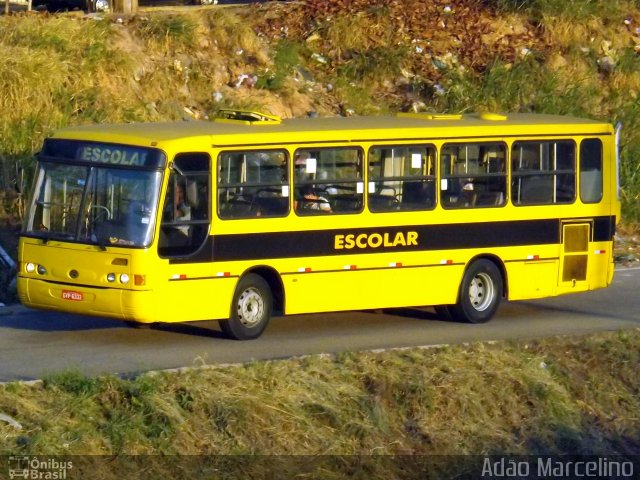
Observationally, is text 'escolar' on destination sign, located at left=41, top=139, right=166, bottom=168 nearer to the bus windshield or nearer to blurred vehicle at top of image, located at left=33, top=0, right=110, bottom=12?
the bus windshield

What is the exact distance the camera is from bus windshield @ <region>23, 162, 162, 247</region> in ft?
43.6

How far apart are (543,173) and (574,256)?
1070mm

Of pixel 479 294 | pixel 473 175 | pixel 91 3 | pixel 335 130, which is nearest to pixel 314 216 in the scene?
pixel 335 130

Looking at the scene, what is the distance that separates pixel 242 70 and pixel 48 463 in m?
14.9

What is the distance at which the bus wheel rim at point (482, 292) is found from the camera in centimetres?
1562

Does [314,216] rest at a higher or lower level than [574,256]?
higher

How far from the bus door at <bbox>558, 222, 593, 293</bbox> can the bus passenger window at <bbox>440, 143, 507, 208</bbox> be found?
39.4 inches

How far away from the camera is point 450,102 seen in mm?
24766

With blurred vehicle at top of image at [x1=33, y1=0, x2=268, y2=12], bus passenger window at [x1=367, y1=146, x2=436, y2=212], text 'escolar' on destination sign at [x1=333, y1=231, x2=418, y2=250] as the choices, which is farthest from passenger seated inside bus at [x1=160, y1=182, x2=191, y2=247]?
blurred vehicle at top of image at [x1=33, y1=0, x2=268, y2=12]

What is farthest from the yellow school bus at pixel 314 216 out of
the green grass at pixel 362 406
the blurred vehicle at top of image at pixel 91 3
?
the blurred vehicle at top of image at pixel 91 3

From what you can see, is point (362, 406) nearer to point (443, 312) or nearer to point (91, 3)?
point (443, 312)

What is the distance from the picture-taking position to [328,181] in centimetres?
1449

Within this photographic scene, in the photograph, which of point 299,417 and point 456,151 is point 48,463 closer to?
point 299,417

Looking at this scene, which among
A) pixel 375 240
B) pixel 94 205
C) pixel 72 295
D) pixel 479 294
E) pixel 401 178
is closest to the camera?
pixel 72 295
